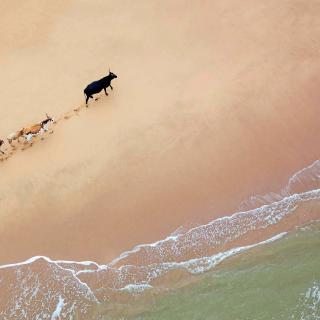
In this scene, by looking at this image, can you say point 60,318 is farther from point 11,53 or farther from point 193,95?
point 11,53

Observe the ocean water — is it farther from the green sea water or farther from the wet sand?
the wet sand

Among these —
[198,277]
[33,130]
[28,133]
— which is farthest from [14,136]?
[198,277]

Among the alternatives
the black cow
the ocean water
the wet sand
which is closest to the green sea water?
the ocean water

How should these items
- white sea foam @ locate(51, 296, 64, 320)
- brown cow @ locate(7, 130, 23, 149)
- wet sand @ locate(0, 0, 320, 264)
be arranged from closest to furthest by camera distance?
white sea foam @ locate(51, 296, 64, 320), wet sand @ locate(0, 0, 320, 264), brown cow @ locate(7, 130, 23, 149)

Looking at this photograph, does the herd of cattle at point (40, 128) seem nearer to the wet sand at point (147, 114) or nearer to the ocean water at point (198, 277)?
the wet sand at point (147, 114)

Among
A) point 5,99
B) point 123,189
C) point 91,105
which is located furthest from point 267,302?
point 5,99
